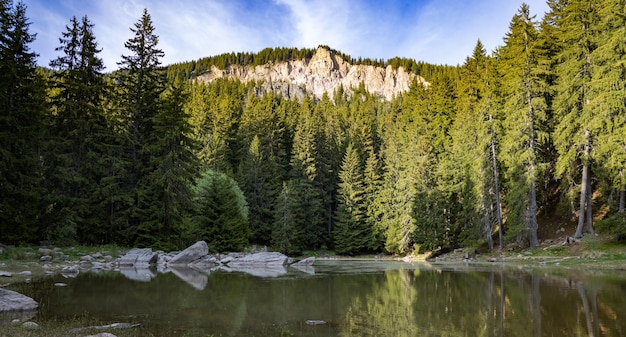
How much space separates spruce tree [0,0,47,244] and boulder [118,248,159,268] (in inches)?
219

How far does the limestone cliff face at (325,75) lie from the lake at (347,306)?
15099 cm

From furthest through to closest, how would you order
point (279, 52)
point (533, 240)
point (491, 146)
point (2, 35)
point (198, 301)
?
point (279, 52) < point (491, 146) < point (533, 240) < point (2, 35) < point (198, 301)

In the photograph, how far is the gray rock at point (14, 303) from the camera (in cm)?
962

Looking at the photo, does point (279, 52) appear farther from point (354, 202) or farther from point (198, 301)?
point (198, 301)

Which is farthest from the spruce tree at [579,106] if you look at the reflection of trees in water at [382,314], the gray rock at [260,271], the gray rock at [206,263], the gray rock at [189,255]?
the gray rock at [189,255]

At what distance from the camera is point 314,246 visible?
59031 millimetres

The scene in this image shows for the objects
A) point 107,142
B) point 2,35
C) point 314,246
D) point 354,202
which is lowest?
point 314,246

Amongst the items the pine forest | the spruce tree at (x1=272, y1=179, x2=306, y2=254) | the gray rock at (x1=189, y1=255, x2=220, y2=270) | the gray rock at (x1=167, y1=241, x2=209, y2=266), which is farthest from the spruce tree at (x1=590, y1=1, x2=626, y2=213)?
the spruce tree at (x1=272, y1=179, x2=306, y2=254)

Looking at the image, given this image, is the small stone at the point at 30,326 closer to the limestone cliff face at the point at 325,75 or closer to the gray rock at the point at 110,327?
the gray rock at the point at 110,327

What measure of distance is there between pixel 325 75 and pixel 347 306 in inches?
6436

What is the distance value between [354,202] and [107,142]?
110ft

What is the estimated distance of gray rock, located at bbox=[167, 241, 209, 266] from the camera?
26656mm

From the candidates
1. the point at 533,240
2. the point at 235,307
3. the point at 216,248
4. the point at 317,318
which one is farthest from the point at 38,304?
the point at 533,240

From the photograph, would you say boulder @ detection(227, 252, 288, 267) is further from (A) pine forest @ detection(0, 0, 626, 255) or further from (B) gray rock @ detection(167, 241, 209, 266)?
(A) pine forest @ detection(0, 0, 626, 255)
